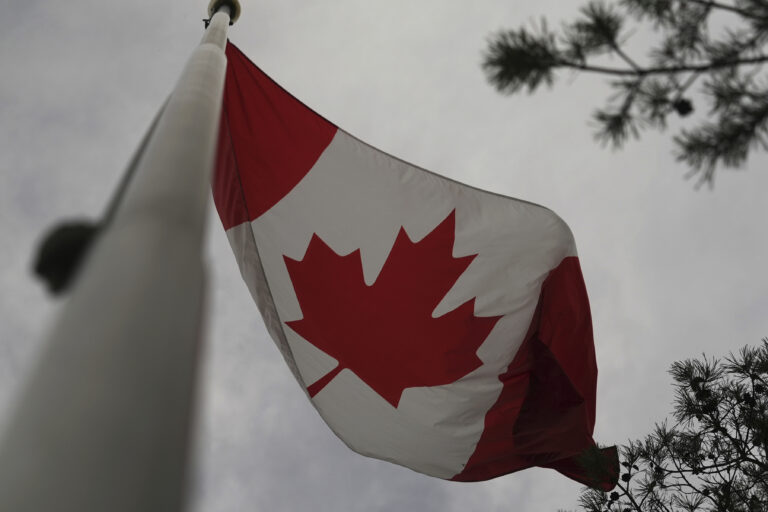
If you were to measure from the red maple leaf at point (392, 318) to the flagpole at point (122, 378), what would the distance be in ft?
12.4

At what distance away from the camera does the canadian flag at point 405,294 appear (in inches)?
207

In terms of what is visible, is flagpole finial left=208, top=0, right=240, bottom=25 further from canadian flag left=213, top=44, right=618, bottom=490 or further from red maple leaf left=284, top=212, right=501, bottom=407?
red maple leaf left=284, top=212, right=501, bottom=407

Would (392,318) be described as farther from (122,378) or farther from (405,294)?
(122,378)

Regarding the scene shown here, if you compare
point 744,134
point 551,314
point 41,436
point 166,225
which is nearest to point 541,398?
point 551,314

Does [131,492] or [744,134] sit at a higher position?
[744,134]

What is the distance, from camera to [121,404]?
3.44ft

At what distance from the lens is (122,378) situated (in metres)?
1.09

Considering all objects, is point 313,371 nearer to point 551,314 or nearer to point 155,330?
point 551,314

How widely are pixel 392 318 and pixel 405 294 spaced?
25 cm

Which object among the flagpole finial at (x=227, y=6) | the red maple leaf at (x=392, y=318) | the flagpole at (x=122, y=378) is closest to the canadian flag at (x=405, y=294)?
the red maple leaf at (x=392, y=318)

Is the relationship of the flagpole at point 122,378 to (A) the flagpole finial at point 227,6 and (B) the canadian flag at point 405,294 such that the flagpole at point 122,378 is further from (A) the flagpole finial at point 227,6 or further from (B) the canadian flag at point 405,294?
(A) the flagpole finial at point 227,6

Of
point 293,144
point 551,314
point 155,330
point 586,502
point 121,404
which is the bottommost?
point 121,404

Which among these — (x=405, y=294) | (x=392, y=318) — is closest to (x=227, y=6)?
(x=405, y=294)

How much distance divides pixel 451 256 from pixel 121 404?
15.5 feet
